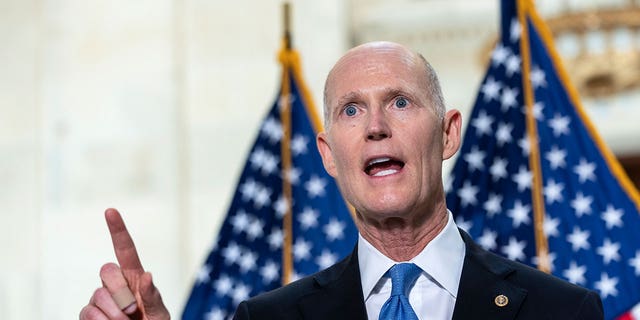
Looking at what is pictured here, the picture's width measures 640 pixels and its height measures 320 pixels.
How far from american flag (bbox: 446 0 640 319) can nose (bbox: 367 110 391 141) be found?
1.79 metres

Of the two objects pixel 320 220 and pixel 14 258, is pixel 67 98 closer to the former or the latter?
pixel 14 258

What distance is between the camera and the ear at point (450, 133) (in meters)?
1.98

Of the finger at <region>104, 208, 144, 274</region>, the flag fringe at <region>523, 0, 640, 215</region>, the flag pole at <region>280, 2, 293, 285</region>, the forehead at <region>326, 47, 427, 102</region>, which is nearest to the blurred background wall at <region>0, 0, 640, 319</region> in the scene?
the flag pole at <region>280, 2, 293, 285</region>

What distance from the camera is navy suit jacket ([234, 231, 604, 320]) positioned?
1.76 meters

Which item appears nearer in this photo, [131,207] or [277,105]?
[277,105]

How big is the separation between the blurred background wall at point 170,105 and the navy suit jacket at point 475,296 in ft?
11.7

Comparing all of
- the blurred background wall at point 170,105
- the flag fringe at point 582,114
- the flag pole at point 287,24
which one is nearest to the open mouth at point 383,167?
the flag fringe at point 582,114

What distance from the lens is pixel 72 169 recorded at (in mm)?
5672

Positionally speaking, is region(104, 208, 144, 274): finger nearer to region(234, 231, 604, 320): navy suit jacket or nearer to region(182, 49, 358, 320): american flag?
region(234, 231, 604, 320): navy suit jacket

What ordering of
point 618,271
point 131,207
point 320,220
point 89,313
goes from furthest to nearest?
point 131,207
point 320,220
point 618,271
point 89,313

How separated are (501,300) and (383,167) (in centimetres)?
30

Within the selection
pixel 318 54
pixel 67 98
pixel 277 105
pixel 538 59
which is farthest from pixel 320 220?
pixel 67 98

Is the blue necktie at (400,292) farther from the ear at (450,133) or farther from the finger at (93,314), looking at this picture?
the finger at (93,314)

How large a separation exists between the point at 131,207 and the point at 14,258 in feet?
2.35
